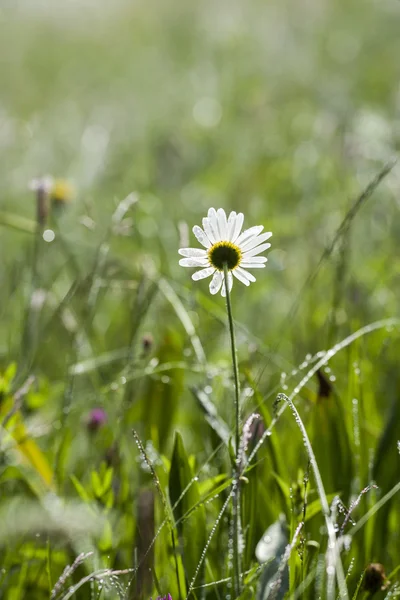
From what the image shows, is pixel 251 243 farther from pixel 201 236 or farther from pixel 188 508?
pixel 188 508

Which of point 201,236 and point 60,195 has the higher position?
point 60,195

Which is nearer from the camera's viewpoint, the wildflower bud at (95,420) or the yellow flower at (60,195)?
the wildflower bud at (95,420)

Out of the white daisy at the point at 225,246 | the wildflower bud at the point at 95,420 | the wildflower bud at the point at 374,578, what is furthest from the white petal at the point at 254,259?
the wildflower bud at the point at 95,420

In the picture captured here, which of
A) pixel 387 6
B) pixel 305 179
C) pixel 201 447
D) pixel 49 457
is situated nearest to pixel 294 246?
pixel 305 179

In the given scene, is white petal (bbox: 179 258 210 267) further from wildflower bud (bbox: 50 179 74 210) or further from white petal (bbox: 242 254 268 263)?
wildflower bud (bbox: 50 179 74 210)

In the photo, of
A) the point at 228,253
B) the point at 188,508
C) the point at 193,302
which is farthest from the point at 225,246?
the point at 193,302

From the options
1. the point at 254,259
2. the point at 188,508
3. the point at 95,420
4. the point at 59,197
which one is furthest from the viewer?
the point at 59,197

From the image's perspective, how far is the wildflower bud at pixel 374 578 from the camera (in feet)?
2.69

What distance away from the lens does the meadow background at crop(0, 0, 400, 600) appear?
0.95 metres

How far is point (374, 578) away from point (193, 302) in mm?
580

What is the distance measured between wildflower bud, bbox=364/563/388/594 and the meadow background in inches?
0.6

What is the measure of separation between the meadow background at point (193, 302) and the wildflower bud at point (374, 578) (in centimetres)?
1

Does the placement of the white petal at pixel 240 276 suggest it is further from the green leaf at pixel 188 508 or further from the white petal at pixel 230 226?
the green leaf at pixel 188 508

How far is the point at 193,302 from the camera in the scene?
1.27 meters
